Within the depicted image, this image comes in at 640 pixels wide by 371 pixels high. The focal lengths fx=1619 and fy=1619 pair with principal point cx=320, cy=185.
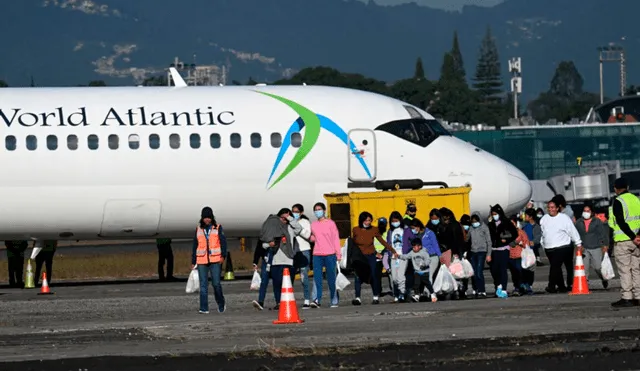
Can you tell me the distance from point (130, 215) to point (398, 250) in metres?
9.07

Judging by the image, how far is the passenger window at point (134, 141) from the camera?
119 feet

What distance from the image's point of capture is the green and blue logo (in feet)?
120

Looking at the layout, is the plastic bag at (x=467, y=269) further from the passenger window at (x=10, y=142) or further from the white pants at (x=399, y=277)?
the passenger window at (x=10, y=142)

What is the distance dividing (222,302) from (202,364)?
339 inches

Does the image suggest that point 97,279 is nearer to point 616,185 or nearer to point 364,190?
point 364,190

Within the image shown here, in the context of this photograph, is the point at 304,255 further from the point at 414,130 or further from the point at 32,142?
the point at 32,142

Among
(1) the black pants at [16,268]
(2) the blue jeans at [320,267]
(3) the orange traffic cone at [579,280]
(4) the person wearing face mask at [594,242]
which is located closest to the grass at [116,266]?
(1) the black pants at [16,268]

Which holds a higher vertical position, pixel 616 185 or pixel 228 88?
pixel 228 88

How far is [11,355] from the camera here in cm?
2003

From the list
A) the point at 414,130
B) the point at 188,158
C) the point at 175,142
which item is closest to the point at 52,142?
the point at 175,142

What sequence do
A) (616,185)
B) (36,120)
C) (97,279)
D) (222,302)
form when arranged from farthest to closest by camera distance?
1. (97,279)
2. (36,120)
3. (222,302)
4. (616,185)

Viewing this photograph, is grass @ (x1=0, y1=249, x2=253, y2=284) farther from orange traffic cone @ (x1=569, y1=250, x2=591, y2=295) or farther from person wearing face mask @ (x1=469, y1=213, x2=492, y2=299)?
orange traffic cone @ (x1=569, y1=250, x2=591, y2=295)

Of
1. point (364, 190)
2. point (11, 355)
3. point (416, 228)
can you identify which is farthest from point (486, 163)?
point (11, 355)

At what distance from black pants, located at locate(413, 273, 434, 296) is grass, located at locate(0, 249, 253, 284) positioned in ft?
52.7
